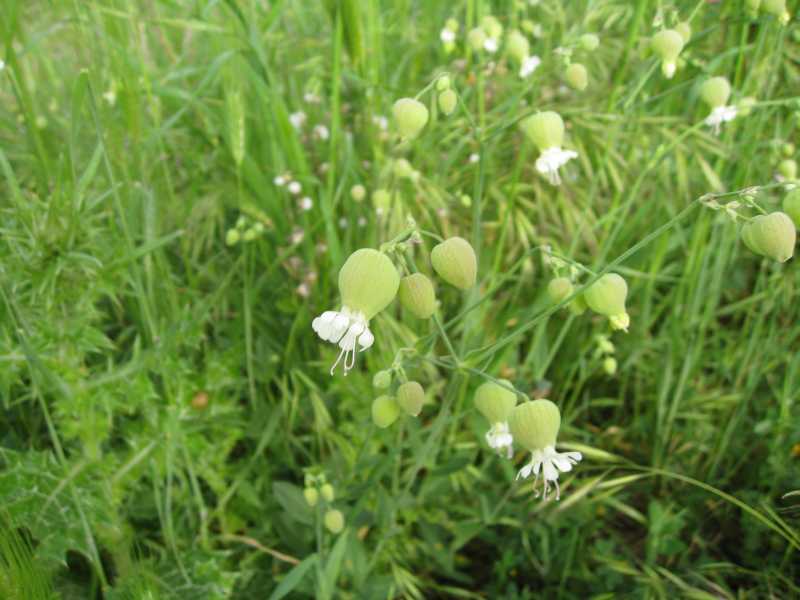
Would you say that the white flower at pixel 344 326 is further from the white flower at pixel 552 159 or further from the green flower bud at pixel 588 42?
the green flower bud at pixel 588 42

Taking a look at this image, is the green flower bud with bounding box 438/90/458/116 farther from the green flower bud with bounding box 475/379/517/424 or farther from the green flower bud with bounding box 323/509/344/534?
the green flower bud with bounding box 323/509/344/534

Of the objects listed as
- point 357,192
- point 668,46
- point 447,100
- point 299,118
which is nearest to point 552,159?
point 447,100

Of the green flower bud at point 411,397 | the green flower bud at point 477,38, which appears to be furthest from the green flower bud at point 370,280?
the green flower bud at point 477,38

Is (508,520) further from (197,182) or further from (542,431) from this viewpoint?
(197,182)

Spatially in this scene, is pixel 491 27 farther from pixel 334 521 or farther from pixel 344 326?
pixel 334 521

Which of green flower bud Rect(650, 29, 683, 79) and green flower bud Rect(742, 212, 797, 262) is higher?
green flower bud Rect(650, 29, 683, 79)

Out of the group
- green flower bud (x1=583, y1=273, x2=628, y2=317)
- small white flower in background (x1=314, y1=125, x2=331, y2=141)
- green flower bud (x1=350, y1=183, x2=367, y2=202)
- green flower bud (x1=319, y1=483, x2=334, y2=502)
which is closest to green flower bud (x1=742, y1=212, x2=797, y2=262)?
green flower bud (x1=583, y1=273, x2=628, y2=317)
